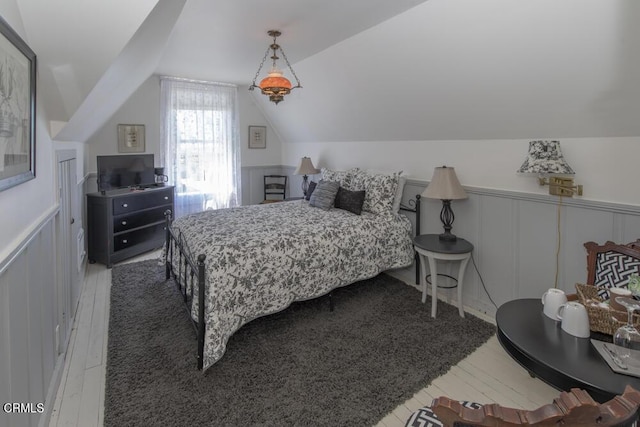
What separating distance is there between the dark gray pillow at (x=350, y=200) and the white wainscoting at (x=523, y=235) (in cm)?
67

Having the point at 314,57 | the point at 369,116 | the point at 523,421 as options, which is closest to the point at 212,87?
the point at 314,57

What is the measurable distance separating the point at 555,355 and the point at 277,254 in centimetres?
183

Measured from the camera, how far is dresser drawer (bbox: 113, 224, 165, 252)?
421cm

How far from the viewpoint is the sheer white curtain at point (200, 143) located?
5.03 metres

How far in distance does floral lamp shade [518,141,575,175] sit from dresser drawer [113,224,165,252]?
4305 millimetres

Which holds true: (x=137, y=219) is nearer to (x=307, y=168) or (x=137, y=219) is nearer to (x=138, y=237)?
(x=138, y=237)

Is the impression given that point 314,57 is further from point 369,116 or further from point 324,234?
point 324,234

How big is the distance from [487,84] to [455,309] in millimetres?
1915

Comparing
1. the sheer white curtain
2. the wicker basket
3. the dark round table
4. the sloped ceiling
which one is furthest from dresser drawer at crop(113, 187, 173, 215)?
the wicker basket

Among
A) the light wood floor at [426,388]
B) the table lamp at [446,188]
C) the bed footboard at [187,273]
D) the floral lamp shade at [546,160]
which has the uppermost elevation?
the floral lamp shade at [546,160]

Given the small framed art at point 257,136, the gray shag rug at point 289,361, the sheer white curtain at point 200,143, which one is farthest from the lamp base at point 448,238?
the small framed art at point 257,136

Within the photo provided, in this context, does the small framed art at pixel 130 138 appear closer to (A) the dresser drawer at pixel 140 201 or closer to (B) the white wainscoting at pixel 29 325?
(A) the dresser drawer at pixel 140 201

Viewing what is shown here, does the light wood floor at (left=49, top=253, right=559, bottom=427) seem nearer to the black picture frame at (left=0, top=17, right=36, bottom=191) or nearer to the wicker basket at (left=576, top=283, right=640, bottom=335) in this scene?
the wicker basket at (left=576, top=283, right=640, bottom=335)

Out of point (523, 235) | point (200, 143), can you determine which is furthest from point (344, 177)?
point (200, 143)
